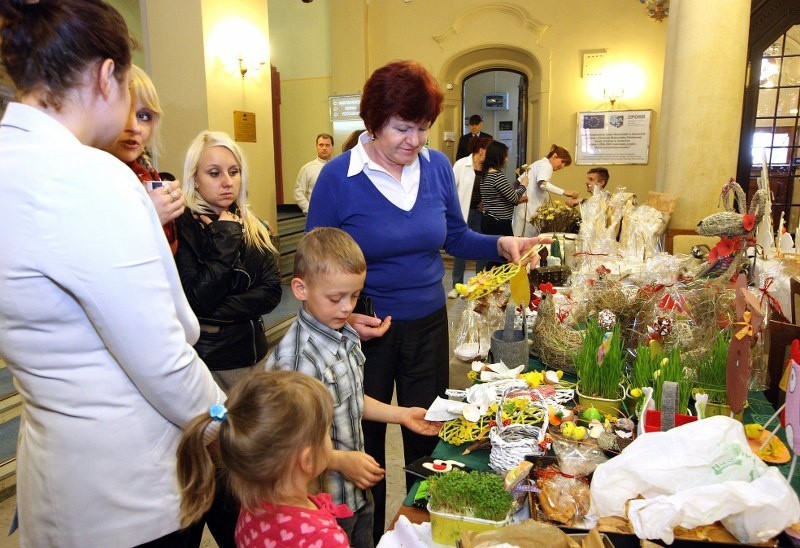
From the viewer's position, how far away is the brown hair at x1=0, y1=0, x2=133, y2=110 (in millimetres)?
881

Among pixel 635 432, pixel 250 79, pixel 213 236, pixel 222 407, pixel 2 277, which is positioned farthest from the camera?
pixel 250 79

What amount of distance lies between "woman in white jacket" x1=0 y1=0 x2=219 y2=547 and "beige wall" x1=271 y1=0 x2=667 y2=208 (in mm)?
8620

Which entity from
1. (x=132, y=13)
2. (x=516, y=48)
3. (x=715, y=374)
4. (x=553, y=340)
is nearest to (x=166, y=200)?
(x=553, y=340)

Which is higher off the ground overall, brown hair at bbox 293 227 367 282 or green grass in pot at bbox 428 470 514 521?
brown hair at bbox 293 227 367 282

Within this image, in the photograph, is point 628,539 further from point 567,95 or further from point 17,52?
point 567,95

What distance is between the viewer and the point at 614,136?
28.3 ft

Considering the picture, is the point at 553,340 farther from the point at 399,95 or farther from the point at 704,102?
the point at 704,102

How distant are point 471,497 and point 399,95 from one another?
121cm

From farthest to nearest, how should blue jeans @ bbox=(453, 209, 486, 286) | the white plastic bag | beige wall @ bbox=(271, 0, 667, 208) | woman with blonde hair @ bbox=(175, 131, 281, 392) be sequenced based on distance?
beige wall @ bbox=(271, 0, 667, 208), blue jeans @ bbox=(453, 209, 486, 286), woman with blonde hair @ bbox=(175, 131, 281, 392), the white plastic bag

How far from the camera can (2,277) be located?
0.86 m

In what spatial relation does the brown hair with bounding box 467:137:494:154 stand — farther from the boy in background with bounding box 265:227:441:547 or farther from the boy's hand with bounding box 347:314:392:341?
the boy in background with bounding box 265:227:441:547

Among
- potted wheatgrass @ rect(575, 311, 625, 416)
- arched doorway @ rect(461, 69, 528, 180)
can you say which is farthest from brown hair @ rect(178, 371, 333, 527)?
arched doorway @ rect(461, 69, 528, 180)

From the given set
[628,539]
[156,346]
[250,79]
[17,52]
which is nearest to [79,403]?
[156,346]

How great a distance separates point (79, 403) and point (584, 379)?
131cm
